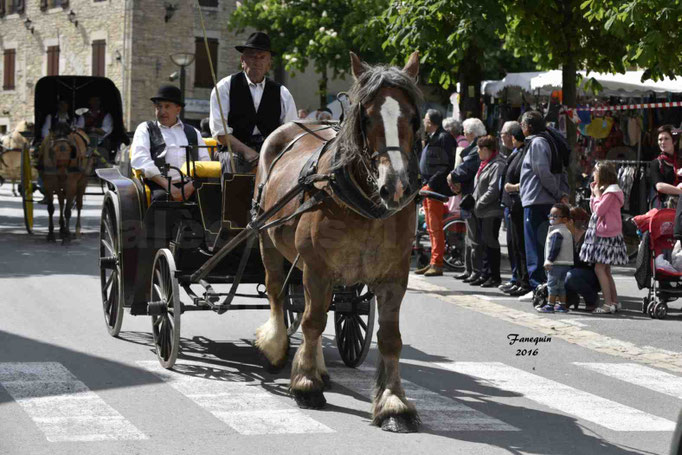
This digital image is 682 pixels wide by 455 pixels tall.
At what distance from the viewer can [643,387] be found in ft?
26.9

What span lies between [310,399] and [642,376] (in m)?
2.89

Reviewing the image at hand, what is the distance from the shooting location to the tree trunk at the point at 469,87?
2109 centimetres

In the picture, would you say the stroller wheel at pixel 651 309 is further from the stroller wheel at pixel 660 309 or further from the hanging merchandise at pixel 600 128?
the hanging merchandise at pixel 600 128

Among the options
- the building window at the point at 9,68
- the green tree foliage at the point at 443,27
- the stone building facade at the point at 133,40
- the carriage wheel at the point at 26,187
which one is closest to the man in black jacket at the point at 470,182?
the green tree foliage at the point at 443,27

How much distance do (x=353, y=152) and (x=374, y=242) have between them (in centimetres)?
55

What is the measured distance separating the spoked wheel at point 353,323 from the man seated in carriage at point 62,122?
11.7 m

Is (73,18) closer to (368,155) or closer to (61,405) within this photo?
(61,405)

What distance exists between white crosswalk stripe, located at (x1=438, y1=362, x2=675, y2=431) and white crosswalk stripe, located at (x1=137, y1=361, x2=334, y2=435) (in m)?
1.66

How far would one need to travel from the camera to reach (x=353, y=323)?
28.7 feet

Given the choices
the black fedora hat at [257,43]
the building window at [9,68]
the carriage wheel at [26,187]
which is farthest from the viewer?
the building window at [9,68]

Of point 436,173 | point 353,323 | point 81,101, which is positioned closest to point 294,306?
point 353,323

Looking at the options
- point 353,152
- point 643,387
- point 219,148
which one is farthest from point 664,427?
point 219,148

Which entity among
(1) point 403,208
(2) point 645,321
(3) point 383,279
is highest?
(1) point 403,208

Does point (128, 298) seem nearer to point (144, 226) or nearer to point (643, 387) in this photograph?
point (144, 226)
